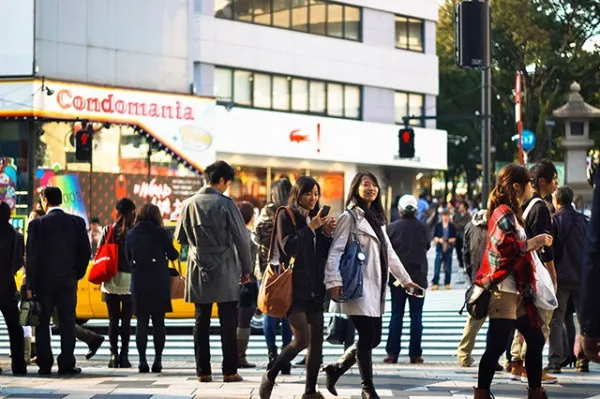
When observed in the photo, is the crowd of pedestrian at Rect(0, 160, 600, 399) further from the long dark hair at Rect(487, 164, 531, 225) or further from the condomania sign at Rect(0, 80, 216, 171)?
the condomania sign at Rect(0, 80, 216, 171)

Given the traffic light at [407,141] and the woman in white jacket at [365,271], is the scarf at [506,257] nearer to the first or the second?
the woman in white jacket at [365,271]

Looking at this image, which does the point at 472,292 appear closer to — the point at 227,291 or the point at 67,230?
the point at 227,291

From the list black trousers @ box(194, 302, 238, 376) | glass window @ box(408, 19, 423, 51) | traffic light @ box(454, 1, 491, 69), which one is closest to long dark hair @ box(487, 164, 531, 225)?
black trousers @ box(194, 302, 238, 376)

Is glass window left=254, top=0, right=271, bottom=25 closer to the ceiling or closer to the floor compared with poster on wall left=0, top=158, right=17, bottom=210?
closer to the ceiling

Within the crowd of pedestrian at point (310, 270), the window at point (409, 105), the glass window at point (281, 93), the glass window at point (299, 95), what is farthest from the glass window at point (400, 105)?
the crowd of pedestrian at point (310, 270)

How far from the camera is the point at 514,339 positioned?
12211 mm

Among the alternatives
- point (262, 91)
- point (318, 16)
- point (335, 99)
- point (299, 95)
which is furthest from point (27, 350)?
point (335, 99)

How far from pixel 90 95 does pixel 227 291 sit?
24.0 m

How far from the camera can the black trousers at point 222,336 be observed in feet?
37.7

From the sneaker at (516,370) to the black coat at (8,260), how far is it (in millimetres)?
4775

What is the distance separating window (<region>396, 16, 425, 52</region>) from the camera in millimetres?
53500

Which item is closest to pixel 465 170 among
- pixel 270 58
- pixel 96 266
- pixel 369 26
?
pixel 369 26

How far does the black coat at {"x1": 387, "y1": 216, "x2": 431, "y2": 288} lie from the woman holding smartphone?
4251mm

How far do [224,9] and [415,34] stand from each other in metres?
11.6
